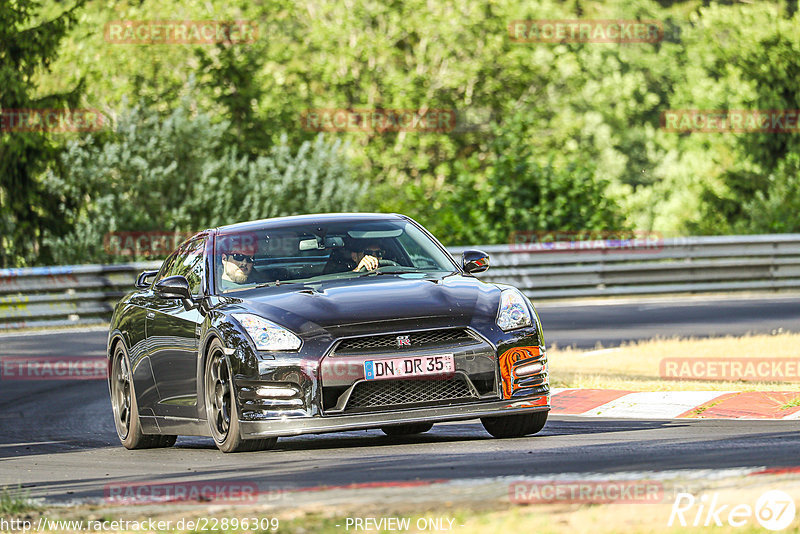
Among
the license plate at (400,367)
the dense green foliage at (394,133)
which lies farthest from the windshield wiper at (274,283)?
the dense green foliage at (394,133)

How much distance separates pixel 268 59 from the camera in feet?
141

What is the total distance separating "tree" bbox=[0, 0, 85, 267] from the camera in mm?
28469

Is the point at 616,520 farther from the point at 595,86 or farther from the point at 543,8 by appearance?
the point at 595,86

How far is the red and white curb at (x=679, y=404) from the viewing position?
33.1 feet

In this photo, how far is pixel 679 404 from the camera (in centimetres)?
1076

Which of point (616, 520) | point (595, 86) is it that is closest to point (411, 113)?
point (595, 86)

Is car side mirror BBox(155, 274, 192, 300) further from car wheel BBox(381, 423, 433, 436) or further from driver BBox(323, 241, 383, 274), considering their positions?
car wheel BBox(381, 423, 433, 436)

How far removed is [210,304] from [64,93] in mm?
20895

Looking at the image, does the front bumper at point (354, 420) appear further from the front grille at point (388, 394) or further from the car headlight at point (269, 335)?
the car headlight at point (269, 335)

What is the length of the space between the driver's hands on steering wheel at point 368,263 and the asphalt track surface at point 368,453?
1.14 m

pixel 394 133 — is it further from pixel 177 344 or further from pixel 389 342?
pixel 389 342

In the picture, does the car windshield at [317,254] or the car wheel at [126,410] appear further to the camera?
the car wheel at [126,410]

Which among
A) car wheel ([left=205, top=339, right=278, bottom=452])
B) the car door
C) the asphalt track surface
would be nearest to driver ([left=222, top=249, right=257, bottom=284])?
the car door

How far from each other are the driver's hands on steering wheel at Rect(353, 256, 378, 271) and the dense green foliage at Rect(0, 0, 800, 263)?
60.4 ft
